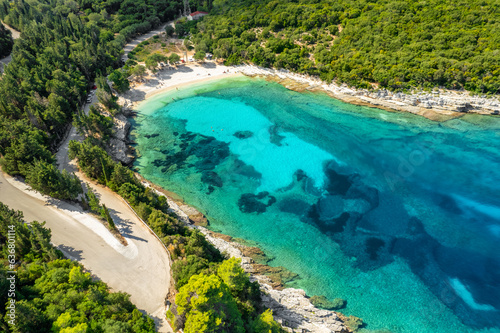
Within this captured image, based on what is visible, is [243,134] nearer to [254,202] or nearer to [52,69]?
[254,202]

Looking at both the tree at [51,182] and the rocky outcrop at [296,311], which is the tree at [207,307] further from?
the tree at [51,182]

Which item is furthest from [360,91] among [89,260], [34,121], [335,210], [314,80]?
[34,121]

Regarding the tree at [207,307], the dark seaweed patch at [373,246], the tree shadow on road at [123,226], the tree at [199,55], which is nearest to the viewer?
the tree at [207,307]

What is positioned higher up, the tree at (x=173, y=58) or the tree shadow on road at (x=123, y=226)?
the tree at (x=173, y=58)

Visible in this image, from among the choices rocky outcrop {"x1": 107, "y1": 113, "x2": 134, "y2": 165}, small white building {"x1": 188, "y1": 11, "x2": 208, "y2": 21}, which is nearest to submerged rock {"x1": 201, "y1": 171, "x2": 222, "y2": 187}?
rocky outcrop {"x1": 107, "y1": 113, "x2": 134, "y2": 165}

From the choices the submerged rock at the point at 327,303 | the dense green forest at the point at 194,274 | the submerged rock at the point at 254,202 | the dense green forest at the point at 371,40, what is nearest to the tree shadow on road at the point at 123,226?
the dense green forest at the point at 194,274

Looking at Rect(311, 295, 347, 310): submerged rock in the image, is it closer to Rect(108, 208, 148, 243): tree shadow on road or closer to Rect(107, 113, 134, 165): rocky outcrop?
Rect(108, 208, 148, 243): tree shadow on road
